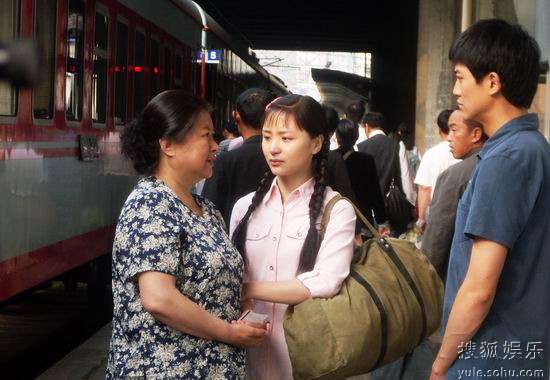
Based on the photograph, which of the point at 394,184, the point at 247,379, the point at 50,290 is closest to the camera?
the point at 247,379

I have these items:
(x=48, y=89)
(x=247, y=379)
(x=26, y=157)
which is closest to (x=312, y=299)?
(x=247, y=379)

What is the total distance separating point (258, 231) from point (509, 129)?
0.93 metres

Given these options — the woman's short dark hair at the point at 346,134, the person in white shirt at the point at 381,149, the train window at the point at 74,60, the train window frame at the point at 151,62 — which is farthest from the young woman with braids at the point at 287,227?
the train window frame at the point at 151,62

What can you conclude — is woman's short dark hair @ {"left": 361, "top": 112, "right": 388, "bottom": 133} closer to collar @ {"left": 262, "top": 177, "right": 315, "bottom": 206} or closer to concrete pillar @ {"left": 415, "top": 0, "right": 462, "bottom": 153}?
collar @ {"left": 262, "top": 177, "right": 315, "bottom": 206}

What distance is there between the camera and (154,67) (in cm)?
1138

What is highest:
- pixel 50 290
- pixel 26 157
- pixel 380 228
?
pixel 26 157

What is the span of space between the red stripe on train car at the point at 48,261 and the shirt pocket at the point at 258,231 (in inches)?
128

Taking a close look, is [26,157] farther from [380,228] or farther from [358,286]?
[358,286]

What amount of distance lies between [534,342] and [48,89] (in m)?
5.26

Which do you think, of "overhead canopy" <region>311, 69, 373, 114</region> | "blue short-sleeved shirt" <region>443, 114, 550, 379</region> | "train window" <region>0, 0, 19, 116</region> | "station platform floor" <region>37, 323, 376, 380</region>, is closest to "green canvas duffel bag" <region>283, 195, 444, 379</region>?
"blue short-sleeved shirt" <region>443, 114, 550, 379</region>

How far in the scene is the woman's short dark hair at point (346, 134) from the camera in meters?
7.36

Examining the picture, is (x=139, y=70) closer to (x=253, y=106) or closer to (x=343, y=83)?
(x=253, y=106)

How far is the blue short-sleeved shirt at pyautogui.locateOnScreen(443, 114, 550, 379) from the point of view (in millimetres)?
2605

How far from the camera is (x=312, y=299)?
3010 millimetres
